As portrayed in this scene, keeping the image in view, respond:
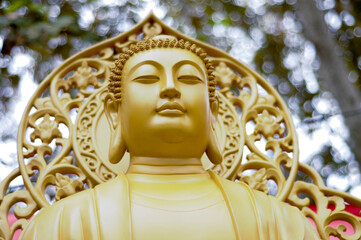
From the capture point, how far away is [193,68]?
193cm

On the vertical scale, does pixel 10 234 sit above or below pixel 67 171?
below

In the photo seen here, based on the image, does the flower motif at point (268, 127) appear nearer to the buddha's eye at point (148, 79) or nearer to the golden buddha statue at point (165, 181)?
the golden buddha statue at point (165, 181)

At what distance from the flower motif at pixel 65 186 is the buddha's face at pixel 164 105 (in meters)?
0.38

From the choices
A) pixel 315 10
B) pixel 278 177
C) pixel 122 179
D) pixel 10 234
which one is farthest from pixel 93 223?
pixel 315 10

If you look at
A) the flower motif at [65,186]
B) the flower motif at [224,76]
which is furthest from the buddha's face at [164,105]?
the flower motif at [224,76]

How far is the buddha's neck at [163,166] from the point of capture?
1.82m

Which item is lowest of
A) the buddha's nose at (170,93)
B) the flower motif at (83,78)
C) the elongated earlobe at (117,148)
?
the elongated earlobe at (117,148)

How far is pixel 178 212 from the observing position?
1613 mm

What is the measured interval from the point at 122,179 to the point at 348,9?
11.0ft

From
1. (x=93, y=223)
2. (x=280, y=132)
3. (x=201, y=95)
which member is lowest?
(x=93, y=223)

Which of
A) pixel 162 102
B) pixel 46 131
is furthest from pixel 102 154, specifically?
pixel 162 102

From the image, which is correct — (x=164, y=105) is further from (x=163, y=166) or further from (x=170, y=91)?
(x=163, y=166)

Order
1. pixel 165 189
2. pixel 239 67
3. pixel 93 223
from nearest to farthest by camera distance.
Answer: pixel 93 223
pixel 165 189
pixel 239 67

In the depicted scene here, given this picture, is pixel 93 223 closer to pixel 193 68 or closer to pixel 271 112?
pixel 193 68
